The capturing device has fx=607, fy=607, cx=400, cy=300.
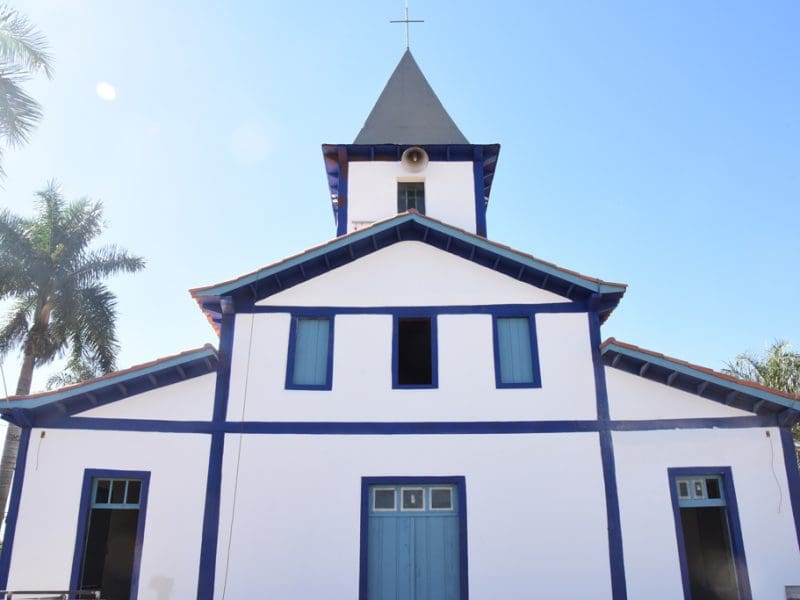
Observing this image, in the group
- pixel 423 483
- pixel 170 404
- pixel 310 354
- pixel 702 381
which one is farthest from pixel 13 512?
pixel 702 381

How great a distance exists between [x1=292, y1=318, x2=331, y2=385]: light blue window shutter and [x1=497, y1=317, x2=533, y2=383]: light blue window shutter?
3.56m

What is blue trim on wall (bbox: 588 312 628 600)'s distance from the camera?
10773 millimetres

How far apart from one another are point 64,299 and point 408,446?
691 inches

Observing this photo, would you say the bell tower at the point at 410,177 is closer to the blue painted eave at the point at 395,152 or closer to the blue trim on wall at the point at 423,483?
the blue painted eave at the point at 395,152

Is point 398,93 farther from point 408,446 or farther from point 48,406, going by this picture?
point 48,406

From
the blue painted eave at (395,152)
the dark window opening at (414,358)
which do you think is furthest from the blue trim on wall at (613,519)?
the blue painted eave at (395,152)

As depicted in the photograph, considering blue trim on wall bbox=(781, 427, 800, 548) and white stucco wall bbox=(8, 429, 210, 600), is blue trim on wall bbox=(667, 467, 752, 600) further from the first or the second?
white stucco wall bbox=(8, 429, 210, 600)

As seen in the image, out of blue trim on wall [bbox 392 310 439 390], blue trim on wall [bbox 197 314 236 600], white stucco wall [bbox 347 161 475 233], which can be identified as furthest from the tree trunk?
blue trim on wall [bbox 392 310 439 390]

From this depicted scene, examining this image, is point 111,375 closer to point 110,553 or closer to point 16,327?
point 110,553

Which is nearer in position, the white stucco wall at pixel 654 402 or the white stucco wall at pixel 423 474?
the white stucco wall at pixel 423 474

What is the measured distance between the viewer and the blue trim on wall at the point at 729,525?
1067 cm

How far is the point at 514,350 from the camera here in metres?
12.4

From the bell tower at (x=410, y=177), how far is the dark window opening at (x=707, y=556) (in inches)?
348

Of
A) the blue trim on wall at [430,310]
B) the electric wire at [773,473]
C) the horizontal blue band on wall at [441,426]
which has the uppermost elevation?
the blue trim on wall at [430,310]
